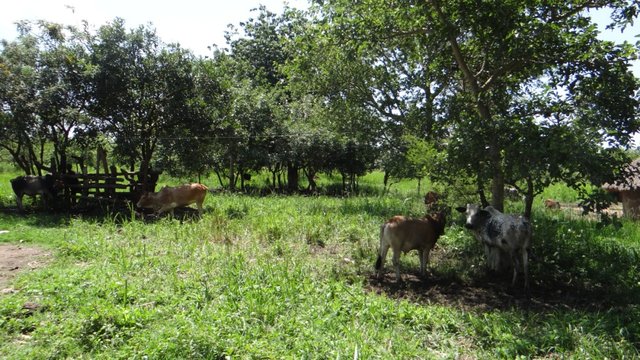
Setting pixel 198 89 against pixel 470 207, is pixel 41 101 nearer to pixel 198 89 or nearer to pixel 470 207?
pixel 198 89

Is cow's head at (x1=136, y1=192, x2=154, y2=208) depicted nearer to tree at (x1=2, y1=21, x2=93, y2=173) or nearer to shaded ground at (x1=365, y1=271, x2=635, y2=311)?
tree at (x1=2, y1=21, x2=93, y2=173)

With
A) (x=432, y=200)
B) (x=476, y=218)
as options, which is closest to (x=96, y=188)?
(x=432, y=200)

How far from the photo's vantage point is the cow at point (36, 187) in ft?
43.3

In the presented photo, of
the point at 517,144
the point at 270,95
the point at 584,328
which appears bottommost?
the point at 584,328

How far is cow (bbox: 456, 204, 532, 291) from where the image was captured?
7691mm

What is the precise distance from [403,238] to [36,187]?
10.8m

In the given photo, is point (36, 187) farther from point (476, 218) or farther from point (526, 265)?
point (526, 265)

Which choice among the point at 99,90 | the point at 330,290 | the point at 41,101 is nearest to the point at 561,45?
the point at 330,290

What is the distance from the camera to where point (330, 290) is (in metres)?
6.48

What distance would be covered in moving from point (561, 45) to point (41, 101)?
40.0 feet

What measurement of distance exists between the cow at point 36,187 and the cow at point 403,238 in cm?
1031

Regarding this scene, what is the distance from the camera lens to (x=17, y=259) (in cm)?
789

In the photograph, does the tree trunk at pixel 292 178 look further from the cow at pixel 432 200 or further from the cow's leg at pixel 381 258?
the cow's leg at pixel 381 258

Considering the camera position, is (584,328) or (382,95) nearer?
(584,328)
